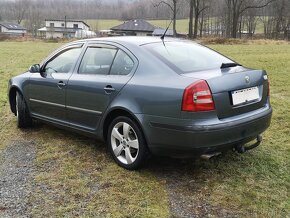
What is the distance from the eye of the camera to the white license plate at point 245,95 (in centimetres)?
424

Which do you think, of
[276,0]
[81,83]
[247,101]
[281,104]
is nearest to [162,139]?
[247,101]

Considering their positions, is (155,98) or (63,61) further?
(63,61)

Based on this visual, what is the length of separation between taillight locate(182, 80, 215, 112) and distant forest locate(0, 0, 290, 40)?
3283 centimetres

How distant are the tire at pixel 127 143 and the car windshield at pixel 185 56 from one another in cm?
80

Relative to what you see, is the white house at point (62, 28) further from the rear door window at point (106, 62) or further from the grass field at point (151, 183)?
the grass field at point (151, 183)

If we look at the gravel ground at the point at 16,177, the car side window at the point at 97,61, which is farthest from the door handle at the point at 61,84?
the gravel ground at the point at 16,177

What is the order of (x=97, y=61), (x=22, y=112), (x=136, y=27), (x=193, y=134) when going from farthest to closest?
1. (x=136, y=27)
2. (x=22, y=112)
3. (x=97, y=61)
4. (x=193, y=134)

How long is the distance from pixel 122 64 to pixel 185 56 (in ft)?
2.46

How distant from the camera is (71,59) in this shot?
18.6 feet

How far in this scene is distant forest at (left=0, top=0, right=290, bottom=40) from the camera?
58281 millimetres

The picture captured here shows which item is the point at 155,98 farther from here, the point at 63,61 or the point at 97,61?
the point at 63,61

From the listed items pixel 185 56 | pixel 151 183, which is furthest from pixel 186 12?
pixel 151 183

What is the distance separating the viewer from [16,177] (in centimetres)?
469

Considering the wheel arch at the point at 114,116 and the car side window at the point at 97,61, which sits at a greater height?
the car side window at the point at 97,61
